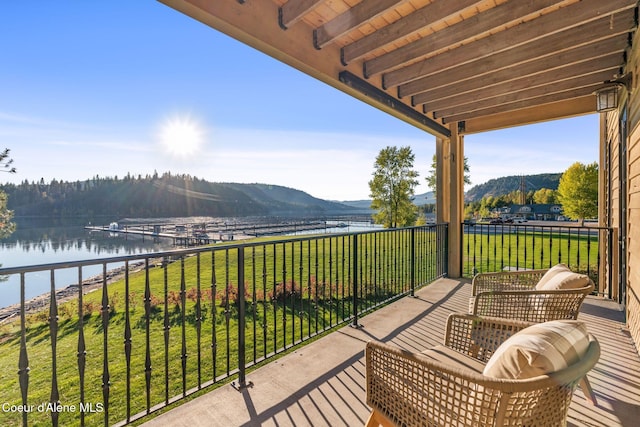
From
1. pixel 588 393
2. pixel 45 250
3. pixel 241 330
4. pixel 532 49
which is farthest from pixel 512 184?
pixel 45 250

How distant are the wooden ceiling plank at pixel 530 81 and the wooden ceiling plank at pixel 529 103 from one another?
0.38 m

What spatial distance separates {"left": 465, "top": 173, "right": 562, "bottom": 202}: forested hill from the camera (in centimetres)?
5645

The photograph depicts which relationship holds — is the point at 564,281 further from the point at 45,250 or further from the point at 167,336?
the point at 45,250

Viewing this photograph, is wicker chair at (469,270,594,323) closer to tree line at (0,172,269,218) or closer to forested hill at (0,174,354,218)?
forested hill at (0,174,354,218)

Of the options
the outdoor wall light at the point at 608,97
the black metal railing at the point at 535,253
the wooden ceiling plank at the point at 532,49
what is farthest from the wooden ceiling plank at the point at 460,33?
the black metal railing at the point at 535,253

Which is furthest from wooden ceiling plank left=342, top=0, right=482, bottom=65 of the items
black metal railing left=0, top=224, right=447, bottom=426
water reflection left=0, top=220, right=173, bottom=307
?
water reflection left=0, top=220, right=173, bottom=307

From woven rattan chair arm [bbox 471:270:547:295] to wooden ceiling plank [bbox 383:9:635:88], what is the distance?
1997 mm

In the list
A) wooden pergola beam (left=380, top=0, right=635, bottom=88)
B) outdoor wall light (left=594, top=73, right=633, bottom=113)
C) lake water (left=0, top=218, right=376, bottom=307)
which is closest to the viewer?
wooden pergola beam (left=380, top=0, right=635, bottom=88)

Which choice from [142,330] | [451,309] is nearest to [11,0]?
[142,330]

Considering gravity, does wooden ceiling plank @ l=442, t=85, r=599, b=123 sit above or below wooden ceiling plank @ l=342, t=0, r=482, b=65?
below

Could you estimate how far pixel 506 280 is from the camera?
2.69m

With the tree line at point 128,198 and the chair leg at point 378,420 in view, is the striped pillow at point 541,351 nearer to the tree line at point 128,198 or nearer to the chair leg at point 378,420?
the chair leg at point 378,420

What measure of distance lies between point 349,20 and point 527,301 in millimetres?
2521

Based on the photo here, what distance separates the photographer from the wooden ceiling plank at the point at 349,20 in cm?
210
